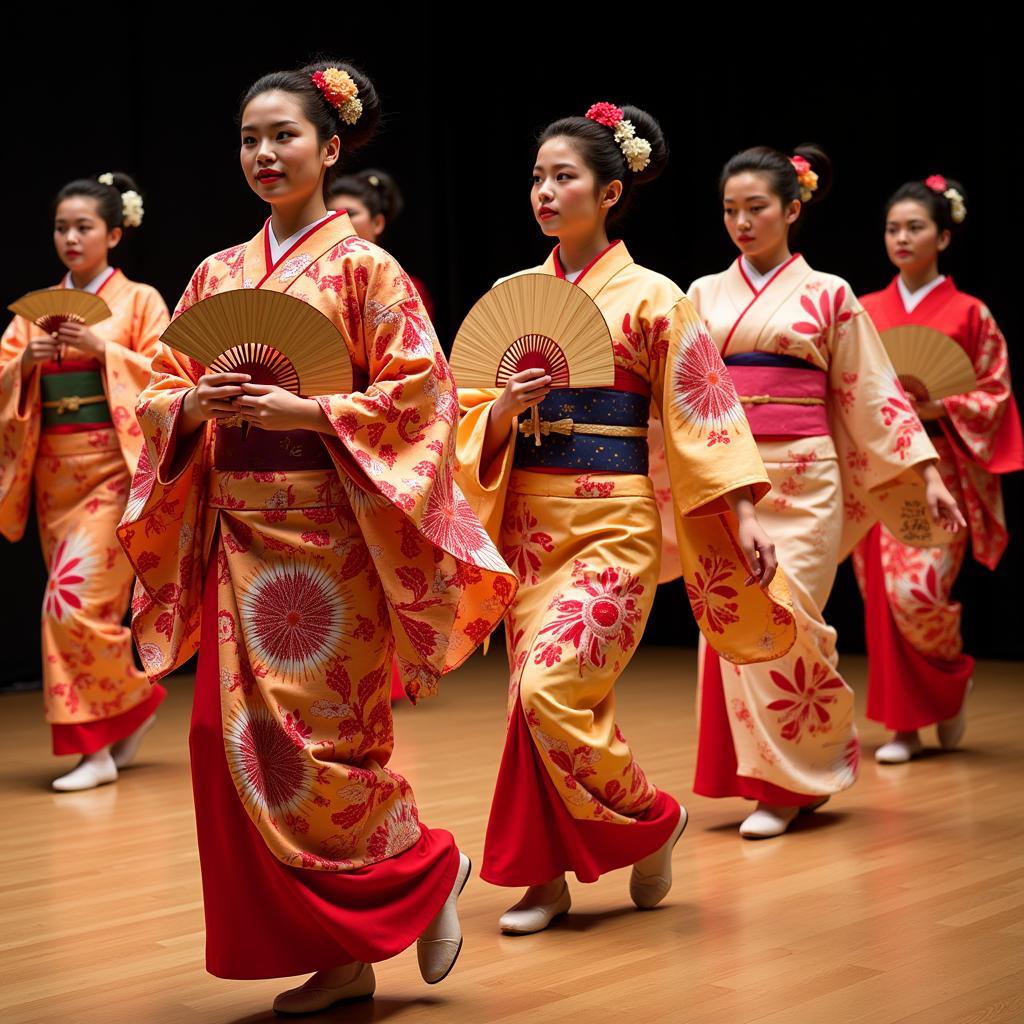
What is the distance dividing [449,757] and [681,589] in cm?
337

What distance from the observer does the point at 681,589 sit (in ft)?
26.7

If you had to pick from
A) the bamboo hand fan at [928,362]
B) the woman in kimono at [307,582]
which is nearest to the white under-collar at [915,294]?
the bamboo hand fan at [928,362]

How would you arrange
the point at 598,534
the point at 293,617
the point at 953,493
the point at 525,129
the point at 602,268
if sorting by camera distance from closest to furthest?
the point at 293,617
the point at 598,534
the point at 602,268
the point at 953,493
the point at 525,129

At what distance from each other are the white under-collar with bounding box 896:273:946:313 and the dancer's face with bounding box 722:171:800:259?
140 cm

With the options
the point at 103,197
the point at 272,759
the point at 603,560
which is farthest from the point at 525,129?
the point at 272,759

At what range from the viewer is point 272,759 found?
2443 millimetres

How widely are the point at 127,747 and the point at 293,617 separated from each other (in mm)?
2619

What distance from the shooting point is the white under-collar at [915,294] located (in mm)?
5395

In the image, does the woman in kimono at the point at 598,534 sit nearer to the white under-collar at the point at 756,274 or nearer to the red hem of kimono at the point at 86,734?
the white under-collar at the point at 756,274

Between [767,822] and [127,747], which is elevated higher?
[767,822]

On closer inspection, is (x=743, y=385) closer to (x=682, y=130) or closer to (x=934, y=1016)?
(x=934, y=1016)

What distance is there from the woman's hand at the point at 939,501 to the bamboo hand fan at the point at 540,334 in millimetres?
1374

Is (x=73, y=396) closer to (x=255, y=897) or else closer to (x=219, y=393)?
(x=219, y=393)

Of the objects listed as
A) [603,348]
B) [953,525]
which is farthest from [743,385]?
[603,348]
